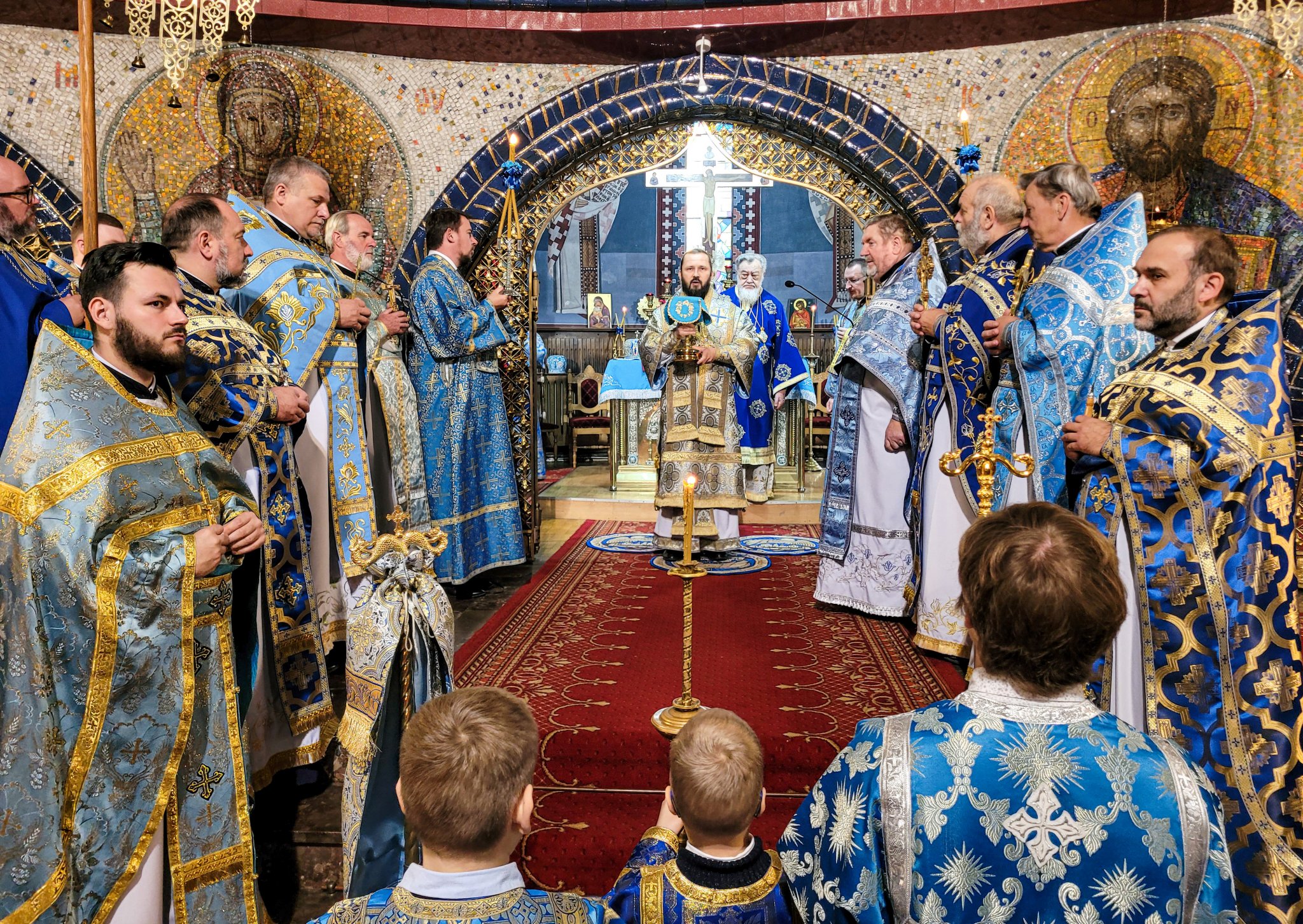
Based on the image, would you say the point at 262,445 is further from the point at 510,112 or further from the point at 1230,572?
the point at 510,112

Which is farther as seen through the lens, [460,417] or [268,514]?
[460,417]

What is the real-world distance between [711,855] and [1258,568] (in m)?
1.82

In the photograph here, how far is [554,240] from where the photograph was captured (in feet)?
45.9

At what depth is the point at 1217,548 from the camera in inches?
104

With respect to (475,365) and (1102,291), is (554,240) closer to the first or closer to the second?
(475,365)

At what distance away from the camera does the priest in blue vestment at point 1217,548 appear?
254 cm

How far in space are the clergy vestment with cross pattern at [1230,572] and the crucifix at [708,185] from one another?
4938 millimetres

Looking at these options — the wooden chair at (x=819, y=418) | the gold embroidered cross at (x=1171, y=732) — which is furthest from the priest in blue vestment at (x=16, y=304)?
the wooden chair at (x=819, y=418)

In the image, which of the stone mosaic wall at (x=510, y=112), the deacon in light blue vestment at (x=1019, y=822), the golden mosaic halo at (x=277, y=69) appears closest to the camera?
the deacon in light blue vestment at (x=1019, y=822)

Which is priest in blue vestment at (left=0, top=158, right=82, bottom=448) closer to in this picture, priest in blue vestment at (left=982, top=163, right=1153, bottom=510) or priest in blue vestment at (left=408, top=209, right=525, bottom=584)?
priest in blue vestment at (left=408, top=209, right=525, bottom=584)

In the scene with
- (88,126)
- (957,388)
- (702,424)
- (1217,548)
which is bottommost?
(1217,548)

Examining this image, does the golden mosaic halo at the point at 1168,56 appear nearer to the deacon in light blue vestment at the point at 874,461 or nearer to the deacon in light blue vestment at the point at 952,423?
the deacon in light blue vestment at the point at 874,461

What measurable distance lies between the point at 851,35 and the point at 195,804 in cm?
648

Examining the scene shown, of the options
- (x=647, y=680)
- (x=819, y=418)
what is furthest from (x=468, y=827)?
(x=819, y=418)
